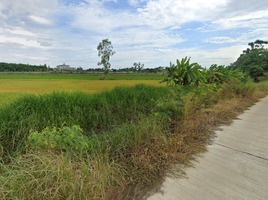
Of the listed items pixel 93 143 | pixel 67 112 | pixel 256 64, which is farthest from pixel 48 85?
pixel 256 64

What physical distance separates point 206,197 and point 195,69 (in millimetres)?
6207

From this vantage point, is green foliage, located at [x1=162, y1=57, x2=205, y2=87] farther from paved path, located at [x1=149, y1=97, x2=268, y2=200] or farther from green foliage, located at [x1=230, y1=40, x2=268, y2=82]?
green foliage, located at [x1=230, y1=40, x2=268, y2=82]

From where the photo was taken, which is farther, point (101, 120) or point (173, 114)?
point (101, 120)

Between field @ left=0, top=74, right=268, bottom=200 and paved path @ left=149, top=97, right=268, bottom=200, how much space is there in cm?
20

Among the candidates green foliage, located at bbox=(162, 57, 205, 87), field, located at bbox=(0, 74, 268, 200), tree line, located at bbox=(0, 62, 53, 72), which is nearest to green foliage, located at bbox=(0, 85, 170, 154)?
field, located at bbox=(0, 74, 268, 200)

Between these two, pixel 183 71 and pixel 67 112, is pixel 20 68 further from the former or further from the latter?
pixel 183 71

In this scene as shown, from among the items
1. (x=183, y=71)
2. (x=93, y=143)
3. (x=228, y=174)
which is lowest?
(x=228, y=174)

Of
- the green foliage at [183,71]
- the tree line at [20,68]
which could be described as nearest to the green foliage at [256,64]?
the green foliage at [183,71]

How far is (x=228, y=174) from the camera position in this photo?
1.97 m

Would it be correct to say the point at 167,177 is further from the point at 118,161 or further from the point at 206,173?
the point at 118,161

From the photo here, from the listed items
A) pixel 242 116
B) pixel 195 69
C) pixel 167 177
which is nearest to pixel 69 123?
pixel 167 177

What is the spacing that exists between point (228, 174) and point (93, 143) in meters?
2.09

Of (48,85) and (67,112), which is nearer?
(67,112)

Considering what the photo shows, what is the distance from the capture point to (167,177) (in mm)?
1934
